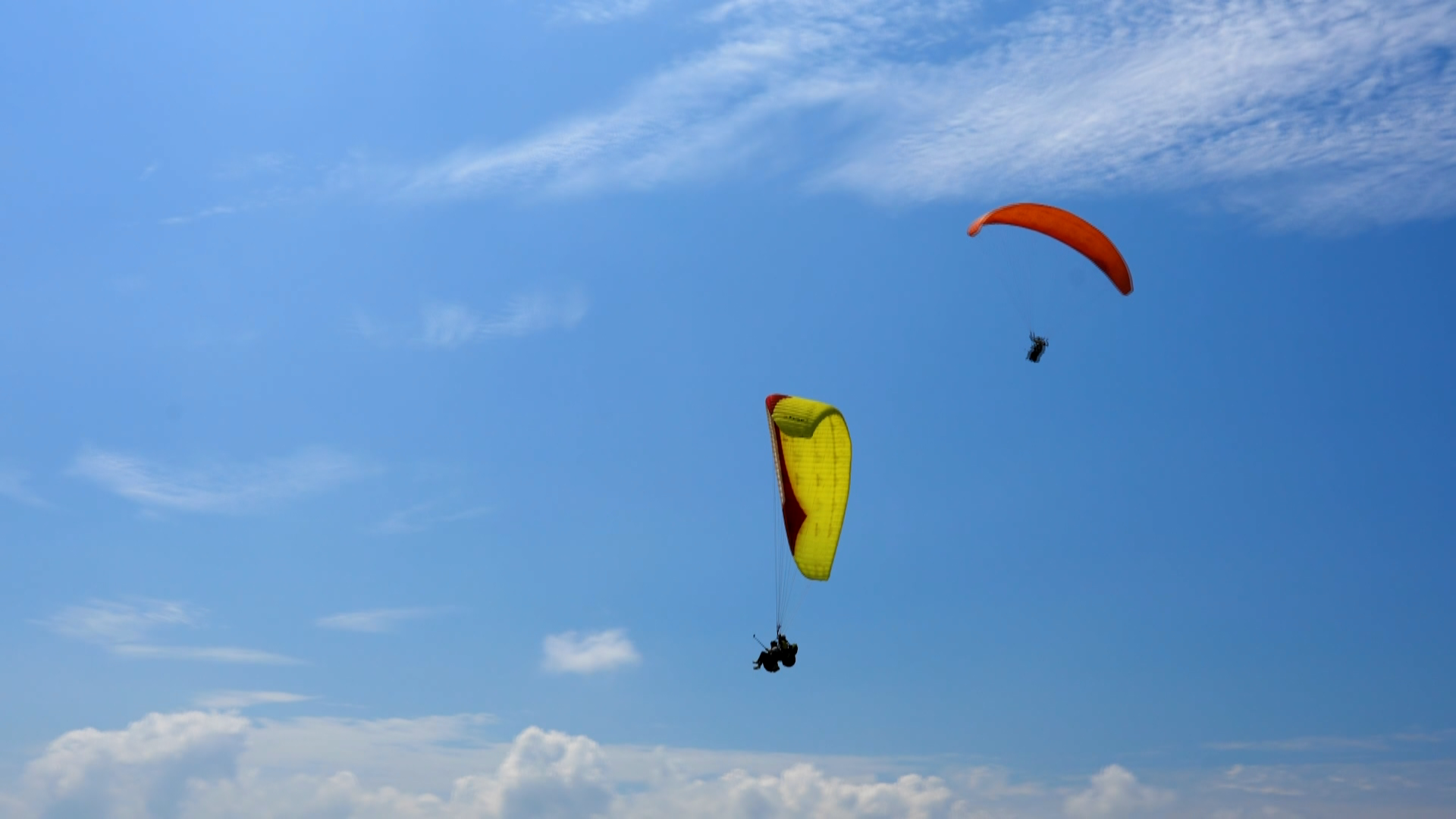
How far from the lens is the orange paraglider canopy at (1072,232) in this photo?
Result: 53.0 metres

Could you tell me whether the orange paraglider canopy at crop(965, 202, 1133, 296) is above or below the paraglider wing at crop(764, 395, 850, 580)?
above

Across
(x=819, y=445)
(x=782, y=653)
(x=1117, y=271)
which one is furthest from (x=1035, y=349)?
(x=782, y=653)

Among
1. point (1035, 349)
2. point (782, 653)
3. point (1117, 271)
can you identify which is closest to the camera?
point (782, 653)

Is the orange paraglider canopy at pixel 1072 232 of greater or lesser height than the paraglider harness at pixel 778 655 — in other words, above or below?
above

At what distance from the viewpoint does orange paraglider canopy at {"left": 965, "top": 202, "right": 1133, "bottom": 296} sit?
5297 cm

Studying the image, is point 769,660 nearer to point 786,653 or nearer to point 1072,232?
point 786,653

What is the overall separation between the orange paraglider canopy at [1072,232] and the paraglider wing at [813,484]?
433 inches

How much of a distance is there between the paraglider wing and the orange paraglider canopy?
11008 millimetres

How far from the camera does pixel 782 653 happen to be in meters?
48.9

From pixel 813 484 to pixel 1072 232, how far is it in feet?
48.6

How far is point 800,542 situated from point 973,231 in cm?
1309

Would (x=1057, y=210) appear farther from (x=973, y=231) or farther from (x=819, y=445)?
(x=819, y=445)

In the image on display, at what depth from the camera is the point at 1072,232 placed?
53.8 metres

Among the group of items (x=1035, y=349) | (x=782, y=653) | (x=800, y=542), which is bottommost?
(x=782, y=653)
